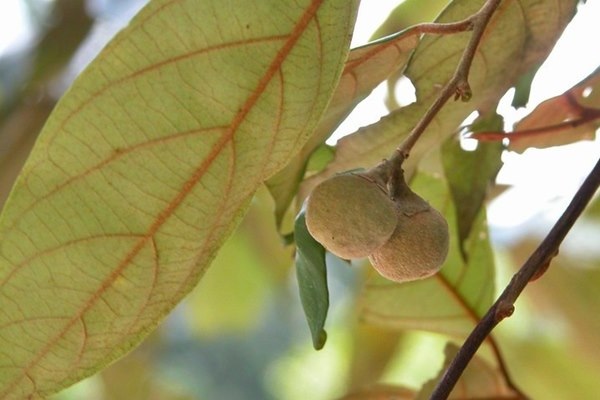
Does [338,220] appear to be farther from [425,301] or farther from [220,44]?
[425,301]

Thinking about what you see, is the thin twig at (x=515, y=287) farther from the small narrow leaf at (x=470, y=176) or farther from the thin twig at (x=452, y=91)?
the small narrow leaf at (x=470, y=176)

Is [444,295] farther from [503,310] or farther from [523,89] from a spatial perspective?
[503,310]

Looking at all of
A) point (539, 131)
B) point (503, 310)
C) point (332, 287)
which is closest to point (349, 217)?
point (503, 310)

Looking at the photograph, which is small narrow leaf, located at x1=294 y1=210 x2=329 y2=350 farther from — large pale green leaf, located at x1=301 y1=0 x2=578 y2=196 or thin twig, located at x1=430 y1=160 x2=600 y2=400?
large pale green leaf, located at x1=301 y1=0 x2=578 y2=196

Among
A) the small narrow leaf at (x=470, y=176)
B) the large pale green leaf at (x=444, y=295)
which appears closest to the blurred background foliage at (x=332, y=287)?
the large pale green leaf at (x=444, y=295)

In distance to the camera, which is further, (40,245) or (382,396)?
(382,396)

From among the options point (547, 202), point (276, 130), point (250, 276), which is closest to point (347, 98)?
point (276, 130)

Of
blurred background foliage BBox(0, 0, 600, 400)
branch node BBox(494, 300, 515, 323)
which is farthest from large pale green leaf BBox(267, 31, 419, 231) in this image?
blurred background foliage BBox(0, 0, 600, 400)
